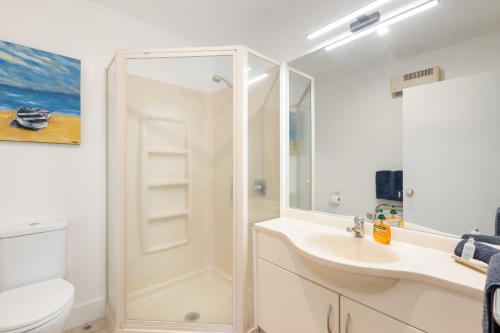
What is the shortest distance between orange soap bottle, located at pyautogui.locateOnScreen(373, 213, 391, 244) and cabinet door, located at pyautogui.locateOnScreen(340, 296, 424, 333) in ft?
1.16

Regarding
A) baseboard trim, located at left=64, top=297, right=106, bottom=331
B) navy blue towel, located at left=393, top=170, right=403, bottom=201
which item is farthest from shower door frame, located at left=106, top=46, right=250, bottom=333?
navy blue towel, located at left=393, top=170, right=403, bottom=201

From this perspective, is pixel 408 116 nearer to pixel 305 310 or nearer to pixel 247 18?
pixel 305 310

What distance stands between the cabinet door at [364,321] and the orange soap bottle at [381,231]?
35cm

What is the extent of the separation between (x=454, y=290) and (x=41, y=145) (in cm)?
235

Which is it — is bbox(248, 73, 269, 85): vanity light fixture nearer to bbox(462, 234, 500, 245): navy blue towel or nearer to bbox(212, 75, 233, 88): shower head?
bbox(212, 75, 233, 88): shower head

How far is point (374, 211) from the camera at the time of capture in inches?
52.0

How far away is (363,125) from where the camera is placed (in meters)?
1.37

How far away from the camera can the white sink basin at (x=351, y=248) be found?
111cm

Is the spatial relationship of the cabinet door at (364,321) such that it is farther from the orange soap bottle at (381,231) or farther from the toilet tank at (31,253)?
the toilet tank at (31,253)

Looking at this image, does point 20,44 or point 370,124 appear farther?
point 20,44

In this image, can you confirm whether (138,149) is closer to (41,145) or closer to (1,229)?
(41,145)

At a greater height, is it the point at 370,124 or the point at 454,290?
the point at 370,124

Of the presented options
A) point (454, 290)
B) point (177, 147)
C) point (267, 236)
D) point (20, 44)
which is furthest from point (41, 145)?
point (454, 290)

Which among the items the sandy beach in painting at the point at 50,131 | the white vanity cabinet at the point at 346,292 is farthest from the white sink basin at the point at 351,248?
the sandy beach in painting at the point at 50,131
